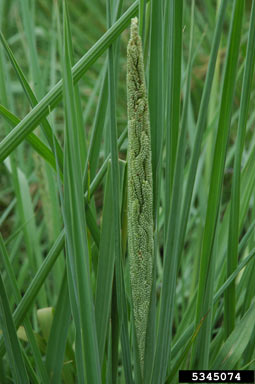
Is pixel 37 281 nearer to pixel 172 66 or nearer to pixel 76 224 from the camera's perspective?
pixel 76 224

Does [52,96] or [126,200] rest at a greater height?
[52,96]

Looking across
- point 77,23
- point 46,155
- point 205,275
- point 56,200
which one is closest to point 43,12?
point 77,23

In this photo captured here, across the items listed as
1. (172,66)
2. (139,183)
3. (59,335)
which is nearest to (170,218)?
(139,183)

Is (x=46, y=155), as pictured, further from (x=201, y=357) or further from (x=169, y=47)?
(x=201, y=357)

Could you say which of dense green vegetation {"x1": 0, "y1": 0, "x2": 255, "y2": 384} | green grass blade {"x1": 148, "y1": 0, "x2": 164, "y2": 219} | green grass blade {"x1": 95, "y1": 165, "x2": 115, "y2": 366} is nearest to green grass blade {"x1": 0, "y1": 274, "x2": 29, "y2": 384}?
dense green vegetation {"x1": 0, "y1": 0, "x2": 255, "y2": 384}

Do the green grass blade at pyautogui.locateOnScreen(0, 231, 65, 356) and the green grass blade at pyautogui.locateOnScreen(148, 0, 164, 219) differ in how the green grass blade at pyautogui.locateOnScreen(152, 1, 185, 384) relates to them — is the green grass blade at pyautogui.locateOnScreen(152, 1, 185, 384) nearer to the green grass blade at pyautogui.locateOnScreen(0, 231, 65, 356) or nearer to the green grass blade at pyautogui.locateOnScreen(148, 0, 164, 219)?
the green grass blade at pyautogui.locateOnScreen(148, 0, 164, 219)
